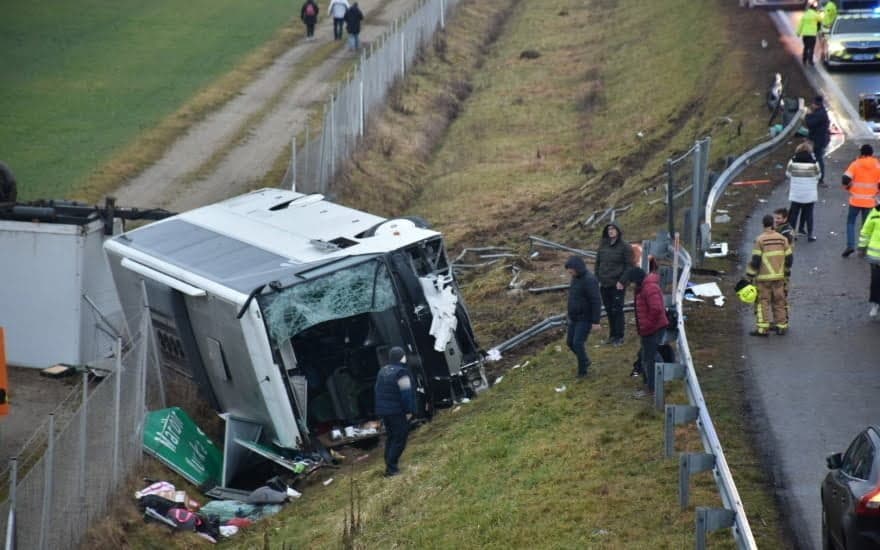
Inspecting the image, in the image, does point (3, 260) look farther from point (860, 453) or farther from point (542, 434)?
point (860, 453)

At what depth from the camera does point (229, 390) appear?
18.5 meters

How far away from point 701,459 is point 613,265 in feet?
19.7

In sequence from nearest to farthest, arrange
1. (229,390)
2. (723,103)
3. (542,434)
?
(542,434) → (229,390) → (723,103)

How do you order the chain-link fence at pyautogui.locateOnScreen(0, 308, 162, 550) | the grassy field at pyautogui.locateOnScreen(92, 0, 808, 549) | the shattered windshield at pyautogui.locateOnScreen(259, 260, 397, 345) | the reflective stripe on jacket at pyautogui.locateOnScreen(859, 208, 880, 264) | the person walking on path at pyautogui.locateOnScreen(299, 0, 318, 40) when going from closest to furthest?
the grassy field at pyautogui.locateOnScreen(92, 0, 808, 549) → the chain-link fence at pyautogui.locateOnScreen(0, 308, 162, 550) → the shattered windshield at pyautogui.locateOnScreen(259, 260, 397, 345) → the reflective stripe on jacket at pyautogui.locateOnScreen(859, 208, 880, 264) → the person walking on path at pyautogui.locateOnScreen(299, 0, 318, 40)

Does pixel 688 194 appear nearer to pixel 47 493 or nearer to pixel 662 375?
pixel 662 375

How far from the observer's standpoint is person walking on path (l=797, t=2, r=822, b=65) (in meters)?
36.2

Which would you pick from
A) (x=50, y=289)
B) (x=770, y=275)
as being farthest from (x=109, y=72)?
(x=770, y=275)

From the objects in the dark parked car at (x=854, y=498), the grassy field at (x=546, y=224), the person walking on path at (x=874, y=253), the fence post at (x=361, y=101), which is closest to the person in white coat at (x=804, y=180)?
the grassy field at (x=546, y=224)

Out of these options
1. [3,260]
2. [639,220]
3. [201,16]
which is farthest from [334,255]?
[201,16]

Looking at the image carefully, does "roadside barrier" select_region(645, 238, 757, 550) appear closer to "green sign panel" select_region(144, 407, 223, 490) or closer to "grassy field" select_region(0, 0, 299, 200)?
"green sign panel" select_region(144, 407, 223, 490)

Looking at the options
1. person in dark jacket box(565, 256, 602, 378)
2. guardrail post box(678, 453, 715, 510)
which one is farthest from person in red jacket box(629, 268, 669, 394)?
guardrail post box(678, 453, 715, 510)

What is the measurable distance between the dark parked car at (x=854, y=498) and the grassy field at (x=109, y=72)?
2272cm

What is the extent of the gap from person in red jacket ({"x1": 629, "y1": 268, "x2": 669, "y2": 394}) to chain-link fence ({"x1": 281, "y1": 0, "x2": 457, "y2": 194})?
13218 mm

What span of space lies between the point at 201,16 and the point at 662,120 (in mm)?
23873
